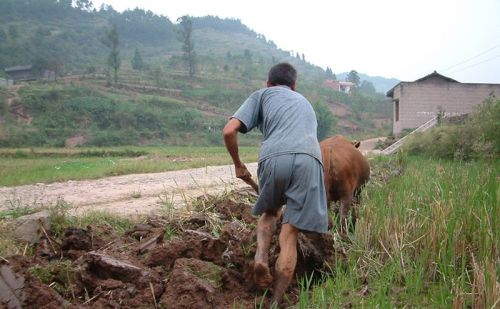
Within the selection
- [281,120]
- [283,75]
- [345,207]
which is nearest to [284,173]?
[281,120]

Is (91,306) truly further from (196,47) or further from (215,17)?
(215,17)

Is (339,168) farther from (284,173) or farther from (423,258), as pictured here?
(284,173)

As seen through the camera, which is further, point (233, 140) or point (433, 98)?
point (433, 98)

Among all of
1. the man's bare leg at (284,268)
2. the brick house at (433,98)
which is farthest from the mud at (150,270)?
the brick house at (433,98)

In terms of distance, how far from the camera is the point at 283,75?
4074 mm

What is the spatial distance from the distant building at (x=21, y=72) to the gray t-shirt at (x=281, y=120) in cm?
5769

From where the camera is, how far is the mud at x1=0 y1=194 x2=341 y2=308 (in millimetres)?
3121

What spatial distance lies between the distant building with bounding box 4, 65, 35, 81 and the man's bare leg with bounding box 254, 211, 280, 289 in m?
57.9

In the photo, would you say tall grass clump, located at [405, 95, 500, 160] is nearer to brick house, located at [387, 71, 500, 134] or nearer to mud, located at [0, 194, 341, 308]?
mud, located at [0, 194, 341, 308]

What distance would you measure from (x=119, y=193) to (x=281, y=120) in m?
5.81

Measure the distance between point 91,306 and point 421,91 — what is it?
97.7 ft

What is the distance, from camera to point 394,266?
3521 millimetres

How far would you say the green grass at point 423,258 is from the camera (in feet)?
9.93

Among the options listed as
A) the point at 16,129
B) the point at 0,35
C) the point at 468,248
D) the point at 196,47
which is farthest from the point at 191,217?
the point at 196,47
